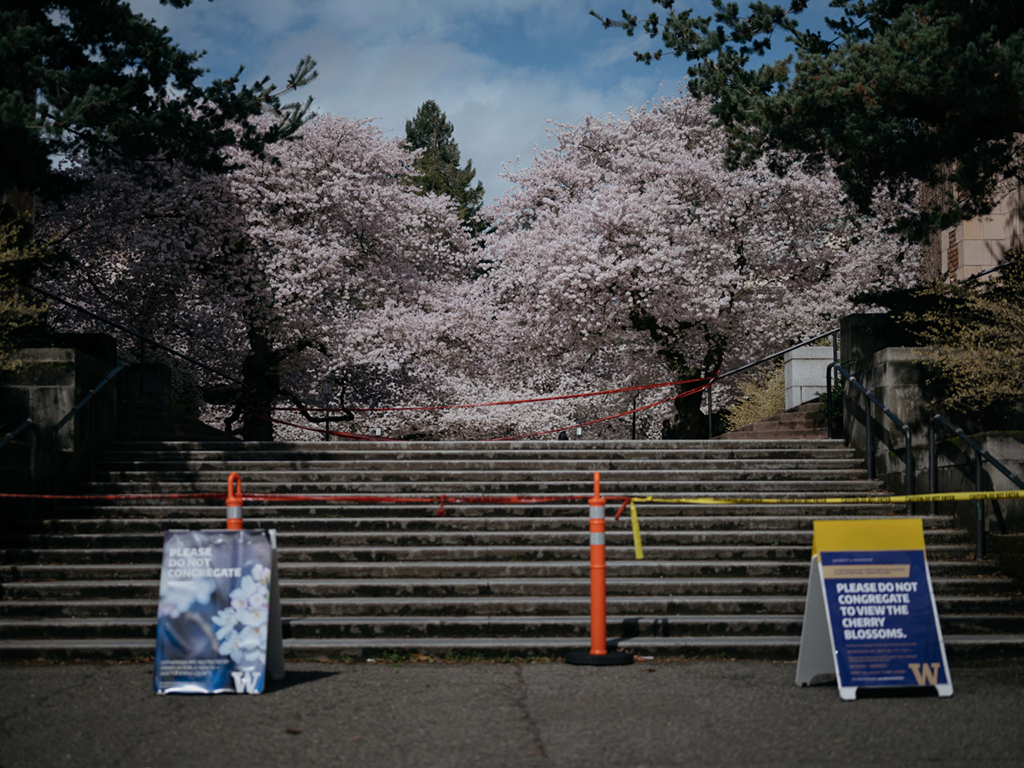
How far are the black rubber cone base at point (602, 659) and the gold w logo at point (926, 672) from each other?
2099 mm

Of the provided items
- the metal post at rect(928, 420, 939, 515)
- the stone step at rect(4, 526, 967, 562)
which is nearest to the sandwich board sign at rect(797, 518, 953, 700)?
the stone step at rect(4, 526, 967, 562)

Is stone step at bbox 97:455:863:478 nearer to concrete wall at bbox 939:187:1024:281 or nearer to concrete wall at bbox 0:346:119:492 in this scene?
concrete wall at bbox 0:346:119:492

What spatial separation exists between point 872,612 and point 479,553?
4.52m

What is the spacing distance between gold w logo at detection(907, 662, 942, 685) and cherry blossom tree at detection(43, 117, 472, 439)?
17802 millimetres

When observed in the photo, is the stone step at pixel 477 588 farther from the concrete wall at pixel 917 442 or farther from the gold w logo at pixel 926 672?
the gold w logo at pixel 926 672

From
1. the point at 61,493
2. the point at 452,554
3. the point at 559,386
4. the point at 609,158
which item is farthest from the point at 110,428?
the point at 609,158

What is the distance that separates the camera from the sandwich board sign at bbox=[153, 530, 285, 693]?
661cm

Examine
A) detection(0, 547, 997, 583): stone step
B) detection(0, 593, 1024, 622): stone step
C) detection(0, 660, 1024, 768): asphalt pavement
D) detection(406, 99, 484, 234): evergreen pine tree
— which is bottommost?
detection(0, 660, 1024, 768): asphalt pavement

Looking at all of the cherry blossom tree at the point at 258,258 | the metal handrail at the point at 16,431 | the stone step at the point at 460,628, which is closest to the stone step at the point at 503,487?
the metal handrail at the point at 16,431

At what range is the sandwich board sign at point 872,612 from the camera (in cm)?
654

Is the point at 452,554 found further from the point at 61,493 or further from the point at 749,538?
the point at 61,493

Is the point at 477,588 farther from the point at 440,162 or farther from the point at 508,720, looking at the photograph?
the point at 440,162

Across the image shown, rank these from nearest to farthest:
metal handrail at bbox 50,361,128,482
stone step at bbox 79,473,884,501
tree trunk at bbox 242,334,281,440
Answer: metal handrail at bbox 50,361,128,482
stone step at bbox 79,473,884,501
tree trunk at bbox 242,334,281,440

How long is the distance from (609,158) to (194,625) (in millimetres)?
31050
